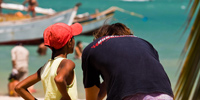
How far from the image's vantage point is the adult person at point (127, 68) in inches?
66.1

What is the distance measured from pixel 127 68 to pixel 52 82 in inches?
20.1

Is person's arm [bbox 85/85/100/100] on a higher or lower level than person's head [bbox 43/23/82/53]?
lower

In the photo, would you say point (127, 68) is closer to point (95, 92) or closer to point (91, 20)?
point (95, 92)

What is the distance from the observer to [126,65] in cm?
171

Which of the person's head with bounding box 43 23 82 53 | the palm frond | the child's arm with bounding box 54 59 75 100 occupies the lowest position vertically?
the child's arm with bounding box 54 59 75 100

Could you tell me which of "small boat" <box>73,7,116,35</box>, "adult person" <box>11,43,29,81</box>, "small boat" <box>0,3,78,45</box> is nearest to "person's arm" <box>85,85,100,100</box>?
"adult person" <box>11,43,29,81</box>

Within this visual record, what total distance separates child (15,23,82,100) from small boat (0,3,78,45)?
1893 centimetres

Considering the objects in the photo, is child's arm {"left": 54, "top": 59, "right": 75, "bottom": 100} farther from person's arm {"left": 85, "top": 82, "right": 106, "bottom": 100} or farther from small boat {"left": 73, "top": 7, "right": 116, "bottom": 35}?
small boat {"left": 73, "top": 7, "right": 116, "bottom": 35}

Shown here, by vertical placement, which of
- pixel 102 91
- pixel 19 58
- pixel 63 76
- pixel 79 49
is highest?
pixel 63 76

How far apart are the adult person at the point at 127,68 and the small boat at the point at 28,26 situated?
19.3 meters

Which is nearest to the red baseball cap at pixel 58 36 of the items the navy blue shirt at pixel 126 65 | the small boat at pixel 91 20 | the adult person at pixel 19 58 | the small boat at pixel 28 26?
the navy blue shirt at pixel 126 65

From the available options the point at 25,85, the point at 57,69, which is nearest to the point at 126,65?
the point at 57,69

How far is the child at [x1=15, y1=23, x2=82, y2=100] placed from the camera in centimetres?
197

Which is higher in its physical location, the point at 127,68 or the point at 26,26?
the point at 127,68
